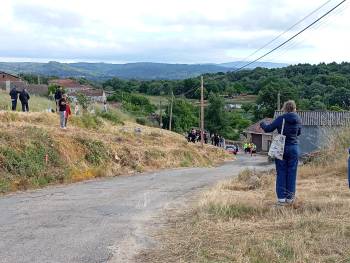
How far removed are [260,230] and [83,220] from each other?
2925 millimetres

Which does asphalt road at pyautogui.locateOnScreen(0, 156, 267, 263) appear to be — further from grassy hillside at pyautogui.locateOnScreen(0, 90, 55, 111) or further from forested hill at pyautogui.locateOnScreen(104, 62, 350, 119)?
forested hill at pyautogui.locateOnScreen(104, 62, 350, 119)

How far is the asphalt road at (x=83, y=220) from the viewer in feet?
22.4

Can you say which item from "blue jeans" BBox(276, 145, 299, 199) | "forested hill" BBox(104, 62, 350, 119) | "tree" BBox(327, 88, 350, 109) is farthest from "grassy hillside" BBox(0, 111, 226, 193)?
"tree" BBox(327, 88, 350, 109)

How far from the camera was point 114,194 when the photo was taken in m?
12.2

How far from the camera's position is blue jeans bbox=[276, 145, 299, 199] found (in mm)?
9125

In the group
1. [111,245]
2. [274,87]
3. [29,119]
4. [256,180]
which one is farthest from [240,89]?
[111,245]

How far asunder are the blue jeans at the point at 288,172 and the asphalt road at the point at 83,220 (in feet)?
6.86

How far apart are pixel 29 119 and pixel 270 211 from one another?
48.8 feet

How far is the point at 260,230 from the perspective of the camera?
7430mm

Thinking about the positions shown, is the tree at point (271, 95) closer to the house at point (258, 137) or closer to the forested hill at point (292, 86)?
the forested hill at point (292, 86)

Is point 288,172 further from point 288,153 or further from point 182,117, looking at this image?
point 182,117

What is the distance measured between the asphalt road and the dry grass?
0.53 meters

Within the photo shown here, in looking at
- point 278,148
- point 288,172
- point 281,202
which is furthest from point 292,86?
point 281,202

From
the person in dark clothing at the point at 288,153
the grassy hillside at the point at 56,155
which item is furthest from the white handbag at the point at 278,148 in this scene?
the grassy hillside at the point at 56,155
